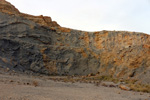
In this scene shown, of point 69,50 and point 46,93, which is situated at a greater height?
point 69,50

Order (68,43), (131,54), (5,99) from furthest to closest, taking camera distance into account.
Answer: (68,43) → (131,54) → (5,99)

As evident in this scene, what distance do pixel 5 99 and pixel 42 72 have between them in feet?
67.8

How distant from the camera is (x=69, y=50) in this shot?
101 feet

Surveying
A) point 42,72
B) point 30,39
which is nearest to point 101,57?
point 42,72

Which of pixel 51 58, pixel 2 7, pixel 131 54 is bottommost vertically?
pixel 51 58

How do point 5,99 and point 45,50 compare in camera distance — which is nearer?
point 5,99

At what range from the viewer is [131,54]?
25.2m

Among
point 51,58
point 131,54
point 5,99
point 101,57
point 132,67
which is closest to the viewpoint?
point 5,99

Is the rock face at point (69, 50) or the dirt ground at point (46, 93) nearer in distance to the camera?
the dirt ground at point (46, 93)

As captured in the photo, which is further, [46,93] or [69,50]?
[69,50]

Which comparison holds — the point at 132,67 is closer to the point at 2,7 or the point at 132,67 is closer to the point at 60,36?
the point at 60,36

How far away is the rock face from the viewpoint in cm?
2428

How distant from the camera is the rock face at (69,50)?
24.3 meters

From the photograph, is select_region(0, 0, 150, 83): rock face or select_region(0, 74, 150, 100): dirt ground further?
select_region(0, 0, 150, 83): rock face
